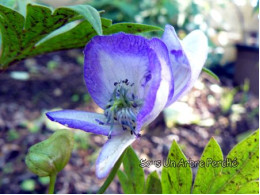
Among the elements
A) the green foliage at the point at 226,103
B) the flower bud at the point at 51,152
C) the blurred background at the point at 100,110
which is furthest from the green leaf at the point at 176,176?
the green foliage at the point at 226,103

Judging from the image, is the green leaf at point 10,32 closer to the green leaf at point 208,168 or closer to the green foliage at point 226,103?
the green leaf at point 208,168

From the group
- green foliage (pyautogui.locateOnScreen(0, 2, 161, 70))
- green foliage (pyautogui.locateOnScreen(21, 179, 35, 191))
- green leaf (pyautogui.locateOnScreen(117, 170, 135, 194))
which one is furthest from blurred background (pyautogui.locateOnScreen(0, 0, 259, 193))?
green foliage (pyautogui.locateOnScreen(0, 2, 161, 70))

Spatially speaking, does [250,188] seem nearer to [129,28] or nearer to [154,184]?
[154,184]

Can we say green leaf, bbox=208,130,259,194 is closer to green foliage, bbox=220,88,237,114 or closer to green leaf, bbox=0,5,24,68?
green leaf, bbox=0,5,24,68

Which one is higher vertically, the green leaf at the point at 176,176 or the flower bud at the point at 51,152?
the flower bud at the point at 51,152

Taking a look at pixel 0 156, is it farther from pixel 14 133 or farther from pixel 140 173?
pixel 140 173

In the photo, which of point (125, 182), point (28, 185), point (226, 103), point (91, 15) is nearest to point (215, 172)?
point (125, 182)
